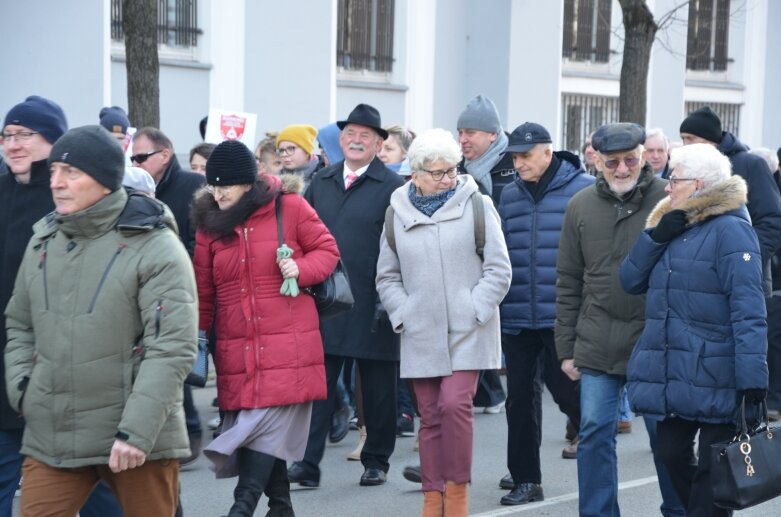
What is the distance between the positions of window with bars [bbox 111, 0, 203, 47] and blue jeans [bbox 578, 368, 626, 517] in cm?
1219

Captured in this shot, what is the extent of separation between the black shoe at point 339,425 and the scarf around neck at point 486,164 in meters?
1.88

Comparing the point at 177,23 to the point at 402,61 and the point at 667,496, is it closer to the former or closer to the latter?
the point at 402,61

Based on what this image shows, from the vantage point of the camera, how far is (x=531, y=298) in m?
7.52

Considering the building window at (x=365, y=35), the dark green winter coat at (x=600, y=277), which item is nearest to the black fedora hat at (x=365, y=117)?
the dark green winter coat at (x=600, y=277)

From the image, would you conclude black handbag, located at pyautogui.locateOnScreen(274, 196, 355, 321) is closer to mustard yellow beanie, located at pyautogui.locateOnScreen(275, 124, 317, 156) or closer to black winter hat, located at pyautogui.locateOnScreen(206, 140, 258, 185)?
black winter hat, located at pyautogui.locateOnScreen(206, 140, 258, 185)

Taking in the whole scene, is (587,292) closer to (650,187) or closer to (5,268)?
(650,187)

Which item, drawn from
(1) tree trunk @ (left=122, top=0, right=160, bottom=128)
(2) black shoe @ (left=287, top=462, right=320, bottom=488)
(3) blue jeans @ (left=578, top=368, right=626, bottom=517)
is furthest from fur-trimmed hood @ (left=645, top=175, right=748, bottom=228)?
(1) tree trunk @ (left=122, top=0, right=160, bottom=128)

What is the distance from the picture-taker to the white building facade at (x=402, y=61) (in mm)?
16266

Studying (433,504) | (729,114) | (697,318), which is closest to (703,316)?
(697,318)

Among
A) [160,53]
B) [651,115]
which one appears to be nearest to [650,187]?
[160,53]

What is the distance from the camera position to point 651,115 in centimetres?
2564

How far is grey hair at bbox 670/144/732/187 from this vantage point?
19.4 feet

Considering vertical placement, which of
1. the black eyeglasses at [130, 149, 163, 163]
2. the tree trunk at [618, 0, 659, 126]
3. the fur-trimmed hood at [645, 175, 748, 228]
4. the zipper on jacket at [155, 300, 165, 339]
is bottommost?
the zipper on jacket at [155, 300, 165, 339]

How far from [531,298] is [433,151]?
1156mm
